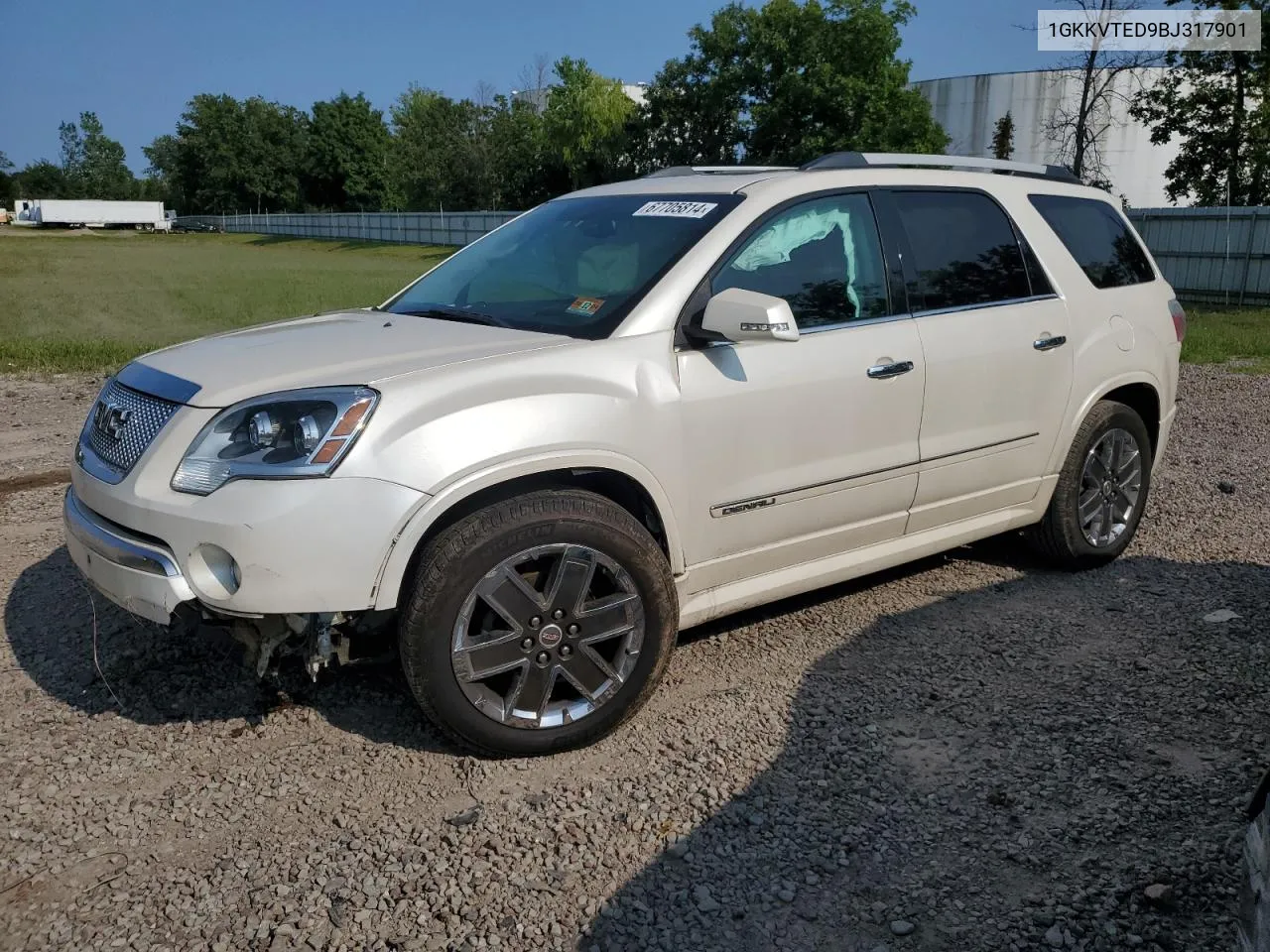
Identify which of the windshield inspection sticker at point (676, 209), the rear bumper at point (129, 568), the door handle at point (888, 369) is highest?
the windshield inspection sticker at point (676, 209)

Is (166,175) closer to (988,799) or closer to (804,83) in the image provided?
(804,83)

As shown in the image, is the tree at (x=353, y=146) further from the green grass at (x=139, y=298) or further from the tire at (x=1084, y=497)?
the tire at (x=1084, y=497)

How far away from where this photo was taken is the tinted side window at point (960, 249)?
14.7ft

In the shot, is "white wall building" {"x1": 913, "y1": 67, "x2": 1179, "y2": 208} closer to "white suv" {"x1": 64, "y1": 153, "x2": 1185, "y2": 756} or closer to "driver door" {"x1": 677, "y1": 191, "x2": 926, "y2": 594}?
"white suv" {"x1": 64, "y1": 153, "x2": 1185, "y2": 756}

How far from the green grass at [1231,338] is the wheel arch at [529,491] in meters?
11.7

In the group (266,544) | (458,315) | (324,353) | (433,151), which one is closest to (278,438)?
(266,544)

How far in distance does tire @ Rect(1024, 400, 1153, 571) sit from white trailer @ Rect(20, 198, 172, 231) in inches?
4209

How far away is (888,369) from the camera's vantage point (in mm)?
4152

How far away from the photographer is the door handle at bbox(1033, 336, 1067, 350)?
15.5 feet

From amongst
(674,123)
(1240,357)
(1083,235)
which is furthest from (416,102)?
(1083,235)

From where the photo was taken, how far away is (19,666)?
4164 mm

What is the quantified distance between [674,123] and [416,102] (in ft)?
126

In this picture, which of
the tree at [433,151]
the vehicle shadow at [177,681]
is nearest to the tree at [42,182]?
the tree at [433,151]

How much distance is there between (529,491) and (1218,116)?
29554 millimetres
